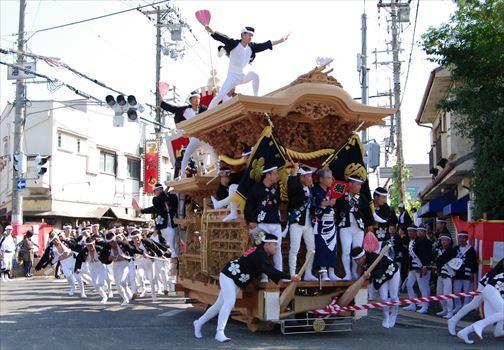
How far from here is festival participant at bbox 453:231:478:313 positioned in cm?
1105

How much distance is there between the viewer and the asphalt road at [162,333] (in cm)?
825

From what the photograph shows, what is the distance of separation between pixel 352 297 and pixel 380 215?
74.7 inches

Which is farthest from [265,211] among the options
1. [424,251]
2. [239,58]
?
[424,251]

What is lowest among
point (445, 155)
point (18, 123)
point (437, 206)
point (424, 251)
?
point (424, 251)

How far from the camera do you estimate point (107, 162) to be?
36.8 metres

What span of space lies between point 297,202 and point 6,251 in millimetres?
16813

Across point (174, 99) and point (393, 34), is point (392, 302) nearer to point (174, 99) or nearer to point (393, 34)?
point (393, 34)

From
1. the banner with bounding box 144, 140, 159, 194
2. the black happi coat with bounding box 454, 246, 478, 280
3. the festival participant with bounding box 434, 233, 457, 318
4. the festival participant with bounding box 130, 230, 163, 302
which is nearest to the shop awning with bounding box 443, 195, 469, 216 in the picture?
the festival participant with bounding box 434, 233, 457, 318

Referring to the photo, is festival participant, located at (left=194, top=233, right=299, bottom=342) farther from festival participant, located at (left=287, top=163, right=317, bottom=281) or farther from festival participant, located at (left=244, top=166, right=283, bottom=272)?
festival participant, located at (left=287, top=163, right=317, bottom=281)

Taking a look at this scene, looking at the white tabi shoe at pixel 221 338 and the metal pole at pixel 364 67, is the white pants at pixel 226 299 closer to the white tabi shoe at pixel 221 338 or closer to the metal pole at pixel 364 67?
the white tabi shoe at pixel 221 338

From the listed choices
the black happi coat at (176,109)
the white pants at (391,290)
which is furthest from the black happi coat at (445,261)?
the black happi coat at (176,109)

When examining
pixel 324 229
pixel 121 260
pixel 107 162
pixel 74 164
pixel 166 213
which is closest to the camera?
pixel 324 229

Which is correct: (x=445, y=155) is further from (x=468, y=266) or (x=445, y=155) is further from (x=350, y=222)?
(x=350, y=222)

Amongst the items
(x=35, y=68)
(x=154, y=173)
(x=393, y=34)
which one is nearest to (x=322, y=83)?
(x=35, y=68)
